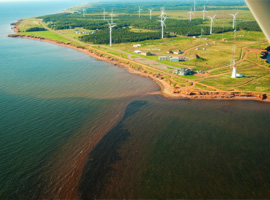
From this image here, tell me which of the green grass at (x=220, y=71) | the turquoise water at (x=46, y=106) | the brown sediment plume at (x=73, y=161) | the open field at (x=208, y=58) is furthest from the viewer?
the green grass at (x=220, y=71)

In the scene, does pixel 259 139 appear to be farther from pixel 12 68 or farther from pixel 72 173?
pixel 12 68

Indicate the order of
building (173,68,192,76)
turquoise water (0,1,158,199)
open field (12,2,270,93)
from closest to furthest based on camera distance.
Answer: turquoise water (0,1,158,199) < open field (12,2,270,93) < building (173,68,192,76)

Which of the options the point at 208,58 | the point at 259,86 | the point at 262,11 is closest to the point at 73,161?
the point at 262,11

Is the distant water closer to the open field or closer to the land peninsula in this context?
the land peninsula

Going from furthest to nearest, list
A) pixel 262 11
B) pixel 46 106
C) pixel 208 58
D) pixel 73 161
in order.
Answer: pixel 208 58
pixel 46 106
pixel 73 161
pixel 262 11

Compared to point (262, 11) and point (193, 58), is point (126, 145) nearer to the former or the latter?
point (262, 11)

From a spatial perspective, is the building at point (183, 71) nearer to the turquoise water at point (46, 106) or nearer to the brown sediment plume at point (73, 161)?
the turquoise water at point (46, 106)

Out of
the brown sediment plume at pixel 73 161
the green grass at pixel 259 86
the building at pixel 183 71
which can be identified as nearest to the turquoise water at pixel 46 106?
the brown sediment plume at pixel 73 161

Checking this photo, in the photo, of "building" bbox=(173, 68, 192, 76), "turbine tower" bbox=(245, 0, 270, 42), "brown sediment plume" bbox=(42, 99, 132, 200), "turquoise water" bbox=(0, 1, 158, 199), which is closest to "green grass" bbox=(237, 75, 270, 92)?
"building" bbox=(173, 68, 192, 76)
